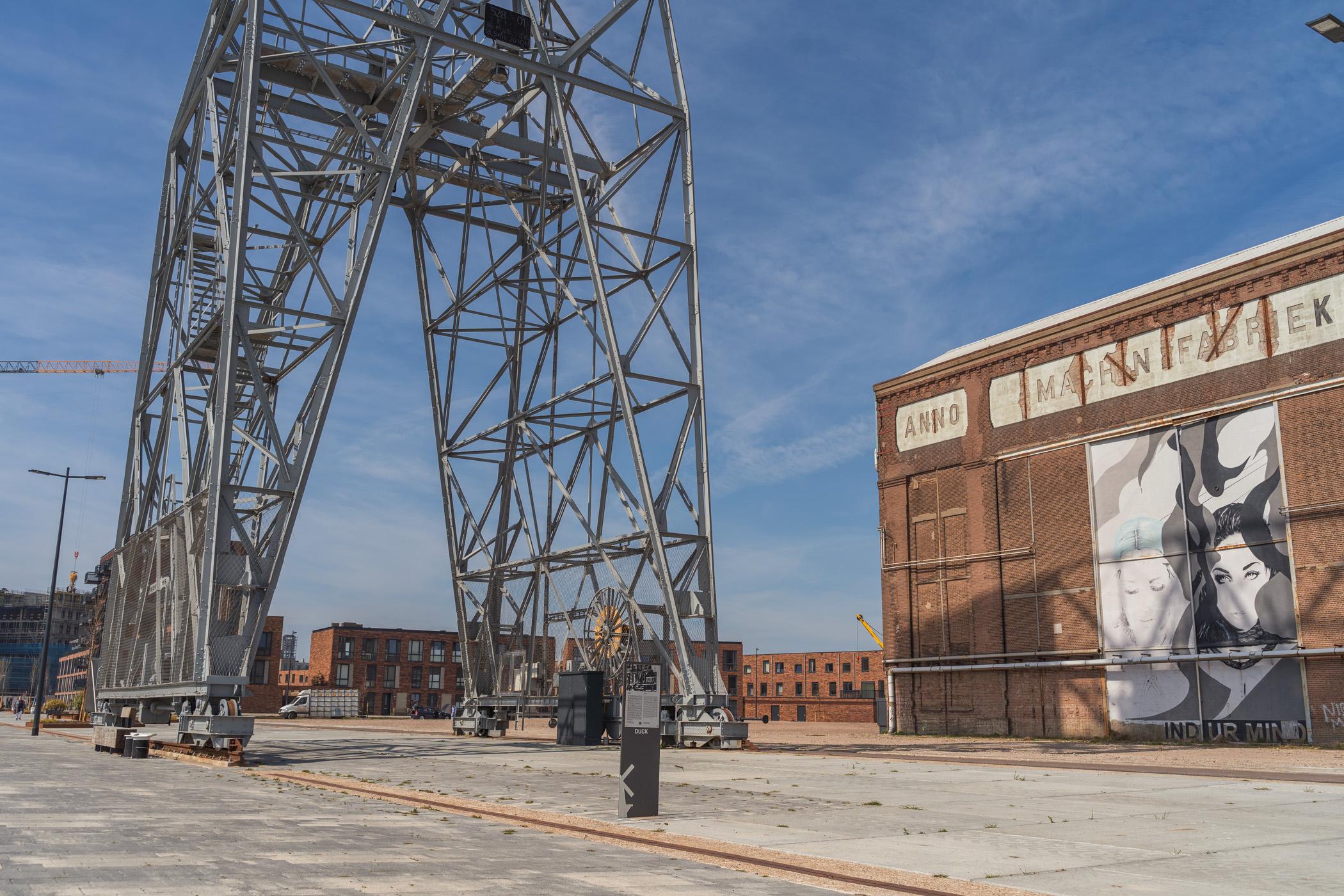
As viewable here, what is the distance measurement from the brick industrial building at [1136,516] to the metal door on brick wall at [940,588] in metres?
0.07

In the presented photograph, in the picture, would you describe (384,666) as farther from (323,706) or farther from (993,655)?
(993,655)

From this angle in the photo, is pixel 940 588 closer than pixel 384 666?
Yes

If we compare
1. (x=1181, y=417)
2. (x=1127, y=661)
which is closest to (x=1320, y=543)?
(x=1181, y=417)

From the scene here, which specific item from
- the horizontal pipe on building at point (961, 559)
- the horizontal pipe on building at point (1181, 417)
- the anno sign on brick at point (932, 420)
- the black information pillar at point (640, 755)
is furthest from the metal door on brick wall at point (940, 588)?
the black information pillar at point (640, 755)

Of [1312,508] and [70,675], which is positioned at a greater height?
[1312,508]

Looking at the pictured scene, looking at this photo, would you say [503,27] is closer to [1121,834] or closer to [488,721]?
[488,721]

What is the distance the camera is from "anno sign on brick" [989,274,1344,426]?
27516mm

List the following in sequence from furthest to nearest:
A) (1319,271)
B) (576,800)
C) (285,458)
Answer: (1319,271) → (285,458) → (576,800)

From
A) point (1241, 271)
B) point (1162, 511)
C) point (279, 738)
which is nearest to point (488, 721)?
point (279, 738)

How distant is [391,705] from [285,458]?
79909mm

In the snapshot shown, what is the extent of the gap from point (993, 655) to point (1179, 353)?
35.3 ft

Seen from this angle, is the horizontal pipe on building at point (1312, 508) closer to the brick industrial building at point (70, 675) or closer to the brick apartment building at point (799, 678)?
the brick apartment building at point (799, 678)

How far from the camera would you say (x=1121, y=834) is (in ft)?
30.8

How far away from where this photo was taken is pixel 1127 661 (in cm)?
3097
